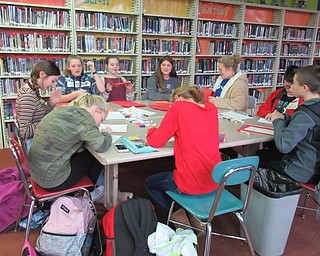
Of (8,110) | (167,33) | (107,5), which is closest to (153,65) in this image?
(167,33)

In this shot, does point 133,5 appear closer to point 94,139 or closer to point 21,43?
point 21,43

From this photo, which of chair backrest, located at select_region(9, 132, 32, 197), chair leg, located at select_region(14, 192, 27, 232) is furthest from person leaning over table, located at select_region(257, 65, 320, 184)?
chair leg, located at select_region(14, 192, 27, 232)

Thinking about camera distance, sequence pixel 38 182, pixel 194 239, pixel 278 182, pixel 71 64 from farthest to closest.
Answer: pixel 71 64 < pixel 278 182 < pixel 38 182 < pixel 194 239

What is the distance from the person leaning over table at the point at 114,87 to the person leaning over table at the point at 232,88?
101 centimetres

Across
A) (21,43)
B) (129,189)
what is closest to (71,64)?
(21,43)

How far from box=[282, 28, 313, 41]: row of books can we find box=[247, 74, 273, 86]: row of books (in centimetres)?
75

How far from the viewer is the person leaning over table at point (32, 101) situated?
2.45 m

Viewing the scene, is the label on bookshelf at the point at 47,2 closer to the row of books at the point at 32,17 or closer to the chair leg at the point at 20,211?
the row of books at the point at 32,17

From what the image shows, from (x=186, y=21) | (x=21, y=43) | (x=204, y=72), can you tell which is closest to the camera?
(x=21, y=43)

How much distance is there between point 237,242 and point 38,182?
1.33 m

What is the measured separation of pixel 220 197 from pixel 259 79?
4402 mm

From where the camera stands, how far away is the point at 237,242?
2.08 meters

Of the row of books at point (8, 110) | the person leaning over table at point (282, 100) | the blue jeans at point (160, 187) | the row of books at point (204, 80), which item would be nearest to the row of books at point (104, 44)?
the row of books at point (8, 110)

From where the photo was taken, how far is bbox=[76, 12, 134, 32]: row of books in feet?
13.0
